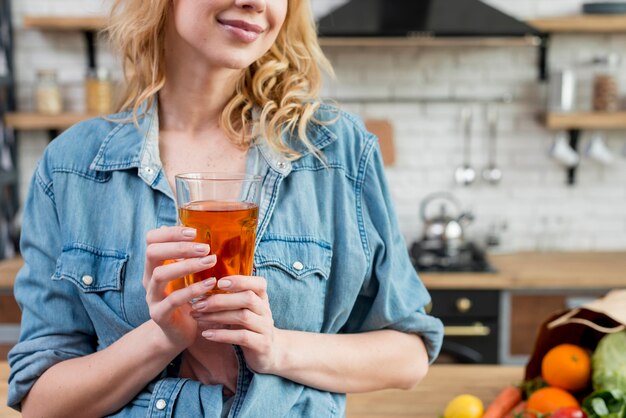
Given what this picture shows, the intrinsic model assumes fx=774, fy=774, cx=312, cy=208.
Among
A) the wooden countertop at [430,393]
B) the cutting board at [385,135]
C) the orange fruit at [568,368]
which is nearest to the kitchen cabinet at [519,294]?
the cutting board at [385,135]

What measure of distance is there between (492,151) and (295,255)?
118 inches

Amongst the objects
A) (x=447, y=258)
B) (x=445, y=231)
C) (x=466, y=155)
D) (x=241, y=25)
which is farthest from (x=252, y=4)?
(x=466, y=155)

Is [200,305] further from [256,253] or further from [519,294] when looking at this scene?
[519,294]

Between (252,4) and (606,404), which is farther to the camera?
(606,404)

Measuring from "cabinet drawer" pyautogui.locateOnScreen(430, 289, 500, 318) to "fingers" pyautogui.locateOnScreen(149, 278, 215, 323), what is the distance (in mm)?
2438

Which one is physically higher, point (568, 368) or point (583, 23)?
point (583, 23)

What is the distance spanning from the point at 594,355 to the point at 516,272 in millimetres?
1876

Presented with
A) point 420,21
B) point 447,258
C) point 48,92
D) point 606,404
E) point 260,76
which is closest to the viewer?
point 260,76

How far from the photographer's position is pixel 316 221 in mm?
1240

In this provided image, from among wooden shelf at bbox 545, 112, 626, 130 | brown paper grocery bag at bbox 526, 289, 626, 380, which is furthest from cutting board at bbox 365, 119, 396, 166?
brown paper grocery bag at bbox 526, 289, 626, 380

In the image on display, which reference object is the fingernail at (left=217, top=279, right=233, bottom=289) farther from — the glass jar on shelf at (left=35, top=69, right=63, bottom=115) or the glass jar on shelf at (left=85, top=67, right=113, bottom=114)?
the glass jar on shelf at (left=35, top=69, right=63, bottom=115)

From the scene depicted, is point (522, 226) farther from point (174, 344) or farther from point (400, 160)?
point (174, 344)

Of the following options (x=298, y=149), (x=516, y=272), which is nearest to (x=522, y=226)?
(x=516, y=272)

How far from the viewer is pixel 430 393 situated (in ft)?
5.73
